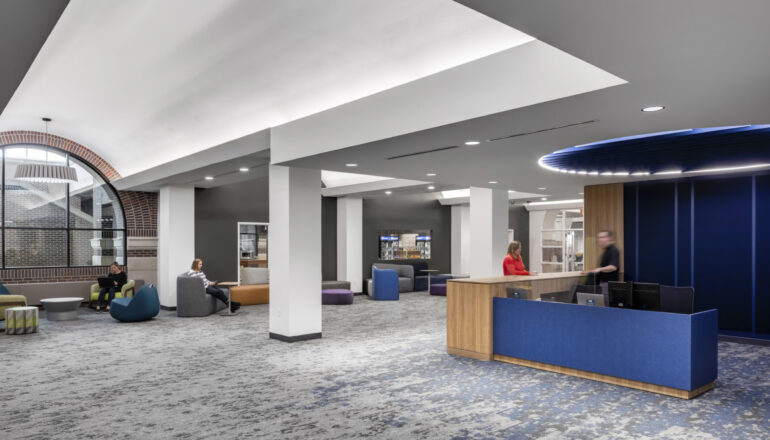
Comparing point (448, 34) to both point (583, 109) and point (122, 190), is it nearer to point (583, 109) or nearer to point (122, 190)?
point (583, 109)

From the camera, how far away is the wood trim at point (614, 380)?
5.38 metres

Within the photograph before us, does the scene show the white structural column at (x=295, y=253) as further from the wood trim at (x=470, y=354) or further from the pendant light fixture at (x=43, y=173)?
the pendant light fixture at (x=43, y=173)

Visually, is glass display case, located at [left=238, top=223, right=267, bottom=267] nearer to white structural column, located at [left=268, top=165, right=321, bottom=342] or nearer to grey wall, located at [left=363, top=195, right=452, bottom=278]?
grey wall, located at [left=363, top=195, right=452, bottom=278]

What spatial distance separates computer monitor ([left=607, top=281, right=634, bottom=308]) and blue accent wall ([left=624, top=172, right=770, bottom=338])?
162 inches

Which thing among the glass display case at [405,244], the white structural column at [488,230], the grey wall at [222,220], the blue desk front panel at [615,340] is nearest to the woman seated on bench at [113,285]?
the grey wall at [222,220]

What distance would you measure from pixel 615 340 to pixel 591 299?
0.57 m

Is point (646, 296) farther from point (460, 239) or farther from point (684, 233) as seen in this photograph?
point (460, 239)

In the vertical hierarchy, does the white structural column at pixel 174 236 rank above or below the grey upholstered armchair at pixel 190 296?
above

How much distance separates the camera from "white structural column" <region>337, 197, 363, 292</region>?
51.9 ft

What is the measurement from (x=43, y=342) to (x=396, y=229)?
1092 cm

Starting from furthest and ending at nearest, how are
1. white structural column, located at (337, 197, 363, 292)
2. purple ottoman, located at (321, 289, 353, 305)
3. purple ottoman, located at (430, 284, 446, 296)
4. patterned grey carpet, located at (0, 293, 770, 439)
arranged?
white structural column, located at (337, 197, 363, 292) → purple ottoman, located at (430, 284, 446, 296) → purple ottoman, located at (321, 289, 353, 305) → patterned grey carpet, located at (0, 293, 770, 439)

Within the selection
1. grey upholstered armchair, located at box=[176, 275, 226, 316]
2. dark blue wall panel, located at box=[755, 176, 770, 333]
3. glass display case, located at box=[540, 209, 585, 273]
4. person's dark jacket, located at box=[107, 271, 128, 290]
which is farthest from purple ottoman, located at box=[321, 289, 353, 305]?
A: glass display case, located at box=[540, 209, 585, 273]

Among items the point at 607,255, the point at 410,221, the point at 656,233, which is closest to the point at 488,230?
the point at 656,233

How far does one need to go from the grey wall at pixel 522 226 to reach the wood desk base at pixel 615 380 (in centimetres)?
1374
